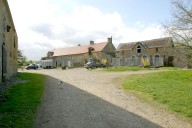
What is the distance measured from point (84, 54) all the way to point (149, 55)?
20073 mm

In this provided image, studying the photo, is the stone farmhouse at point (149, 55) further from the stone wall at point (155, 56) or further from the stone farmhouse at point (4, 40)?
the stone farmhouse at point (4, 40)

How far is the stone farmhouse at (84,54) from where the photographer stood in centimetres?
6538

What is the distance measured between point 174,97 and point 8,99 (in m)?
8.52

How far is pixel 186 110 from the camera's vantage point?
11227 mm

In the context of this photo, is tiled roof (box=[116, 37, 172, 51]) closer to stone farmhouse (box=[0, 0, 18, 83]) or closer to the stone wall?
the stone wall

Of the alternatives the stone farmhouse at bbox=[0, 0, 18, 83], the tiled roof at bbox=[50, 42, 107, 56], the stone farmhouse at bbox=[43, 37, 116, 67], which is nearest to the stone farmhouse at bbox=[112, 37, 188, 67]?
the stone farmhouse at bbox=[43, 37, 116, 67]

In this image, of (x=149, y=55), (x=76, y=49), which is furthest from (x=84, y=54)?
(x=149, y=55)

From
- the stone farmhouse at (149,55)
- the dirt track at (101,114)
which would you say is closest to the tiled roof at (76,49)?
the stone farmhouse at (149,55)

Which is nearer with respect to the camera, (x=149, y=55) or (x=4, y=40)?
(x=4, y=40)

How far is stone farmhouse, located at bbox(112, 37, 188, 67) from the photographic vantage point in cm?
4997

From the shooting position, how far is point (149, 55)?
54.0m

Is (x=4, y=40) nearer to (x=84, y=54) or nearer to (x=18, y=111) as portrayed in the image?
(x=18, y=111)

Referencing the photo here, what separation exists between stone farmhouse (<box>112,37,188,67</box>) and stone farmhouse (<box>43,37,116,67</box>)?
6.49 m

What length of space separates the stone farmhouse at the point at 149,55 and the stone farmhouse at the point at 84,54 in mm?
6493
